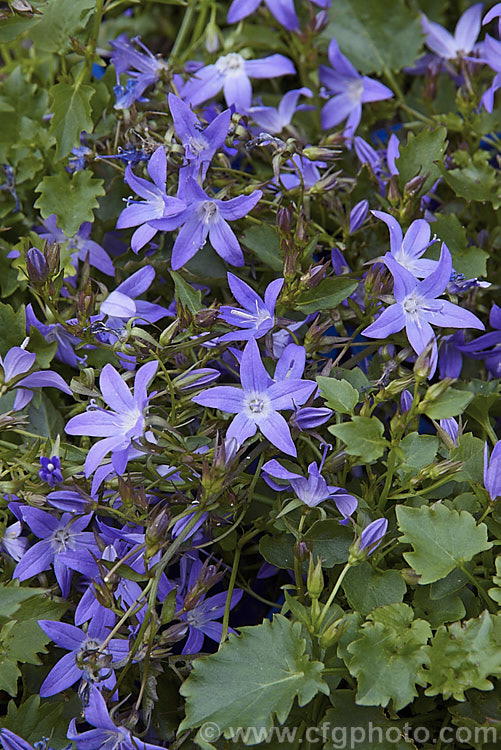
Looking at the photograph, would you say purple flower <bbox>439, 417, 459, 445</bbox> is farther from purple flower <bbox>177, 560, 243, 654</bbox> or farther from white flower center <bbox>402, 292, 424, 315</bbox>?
purple flower <bbox>177, 560, 243, 654</bbox>

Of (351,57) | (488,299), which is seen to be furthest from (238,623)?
(351,57)

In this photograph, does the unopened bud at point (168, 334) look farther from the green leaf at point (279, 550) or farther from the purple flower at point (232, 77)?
the purple flower at point (232, 77)

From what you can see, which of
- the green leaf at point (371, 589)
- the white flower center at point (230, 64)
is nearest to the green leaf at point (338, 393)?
the green leaf at point (371, 589)

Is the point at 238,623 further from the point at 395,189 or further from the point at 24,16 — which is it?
the point at 24,16

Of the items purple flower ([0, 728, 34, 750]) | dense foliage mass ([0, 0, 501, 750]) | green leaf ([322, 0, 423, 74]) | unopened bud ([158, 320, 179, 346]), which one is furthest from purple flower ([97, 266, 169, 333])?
green leaf ([322, 0, 423, 74])

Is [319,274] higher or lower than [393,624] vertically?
higher

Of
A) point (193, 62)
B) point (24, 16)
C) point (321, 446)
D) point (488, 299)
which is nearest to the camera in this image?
point (321, 446)

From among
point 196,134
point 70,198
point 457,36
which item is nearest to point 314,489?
point 196,134
